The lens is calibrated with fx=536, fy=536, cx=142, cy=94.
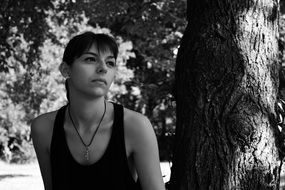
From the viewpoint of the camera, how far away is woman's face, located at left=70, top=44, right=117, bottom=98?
2725 mm

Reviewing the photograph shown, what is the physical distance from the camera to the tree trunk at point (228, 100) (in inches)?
124

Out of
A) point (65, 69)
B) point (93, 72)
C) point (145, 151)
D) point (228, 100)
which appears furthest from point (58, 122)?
point (228, 100)

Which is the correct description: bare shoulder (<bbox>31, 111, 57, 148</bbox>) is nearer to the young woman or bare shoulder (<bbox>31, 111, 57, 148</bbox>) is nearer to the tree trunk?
the young woman

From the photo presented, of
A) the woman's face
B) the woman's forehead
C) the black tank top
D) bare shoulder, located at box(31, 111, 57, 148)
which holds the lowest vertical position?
the black tank top

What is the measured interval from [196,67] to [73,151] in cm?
95

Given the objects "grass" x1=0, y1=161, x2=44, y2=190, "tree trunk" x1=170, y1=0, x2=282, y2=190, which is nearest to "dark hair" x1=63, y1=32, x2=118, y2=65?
"tree trunk" x1=170, y1=0, x2=282, y2=190

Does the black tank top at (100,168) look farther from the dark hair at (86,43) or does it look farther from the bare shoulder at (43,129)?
the dark hair at (86,43)

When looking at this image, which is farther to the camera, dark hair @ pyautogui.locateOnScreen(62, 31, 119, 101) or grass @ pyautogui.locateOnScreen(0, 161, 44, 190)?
grass @ pyautogui.locateOnScreen(0, 161, 44, 190)

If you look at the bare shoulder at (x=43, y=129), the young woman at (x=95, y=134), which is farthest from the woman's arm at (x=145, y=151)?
the bare shoulder at (x=43, y=129)

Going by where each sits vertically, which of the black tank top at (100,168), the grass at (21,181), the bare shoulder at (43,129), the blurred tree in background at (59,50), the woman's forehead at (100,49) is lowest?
the grass at (21,181)

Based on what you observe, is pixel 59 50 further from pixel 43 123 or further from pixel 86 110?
pixel 86 110

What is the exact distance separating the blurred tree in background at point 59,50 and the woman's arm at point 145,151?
64.0 inches

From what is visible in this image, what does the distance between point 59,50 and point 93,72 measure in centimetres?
1415

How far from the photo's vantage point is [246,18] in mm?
3330
